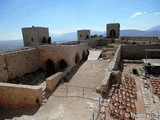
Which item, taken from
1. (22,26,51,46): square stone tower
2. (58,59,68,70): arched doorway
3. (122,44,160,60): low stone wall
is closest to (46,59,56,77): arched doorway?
(58,59,68,70): arched doorway

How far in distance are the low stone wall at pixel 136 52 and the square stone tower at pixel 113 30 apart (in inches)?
565

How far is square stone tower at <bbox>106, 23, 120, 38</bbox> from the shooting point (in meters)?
41.0

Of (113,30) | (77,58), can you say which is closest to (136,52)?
(77,58)

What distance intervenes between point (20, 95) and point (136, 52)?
879 inches

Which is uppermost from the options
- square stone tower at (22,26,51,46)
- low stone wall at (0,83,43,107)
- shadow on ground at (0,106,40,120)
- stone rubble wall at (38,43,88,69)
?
square stone tower at (22,26,51,46)

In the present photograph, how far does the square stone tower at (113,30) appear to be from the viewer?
41.0 m

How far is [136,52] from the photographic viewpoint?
2805 centimetres

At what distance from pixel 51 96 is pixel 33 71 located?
7205 millimetres

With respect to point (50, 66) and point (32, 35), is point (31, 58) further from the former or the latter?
point (32, 35)

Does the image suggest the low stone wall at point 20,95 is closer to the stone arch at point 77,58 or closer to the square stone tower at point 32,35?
the stone arch at point 77,58

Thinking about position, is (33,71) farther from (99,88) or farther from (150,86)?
(150,86)

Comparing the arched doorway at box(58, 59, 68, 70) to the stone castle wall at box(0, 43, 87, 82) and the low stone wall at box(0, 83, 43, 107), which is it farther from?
the low stone wall at box(0, 83, 43, 107)

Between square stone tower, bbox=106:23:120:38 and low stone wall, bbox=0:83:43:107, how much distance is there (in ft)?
112

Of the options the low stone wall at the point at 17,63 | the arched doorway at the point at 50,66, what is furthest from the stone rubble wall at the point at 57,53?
the low stone wall at the point at 17,63
